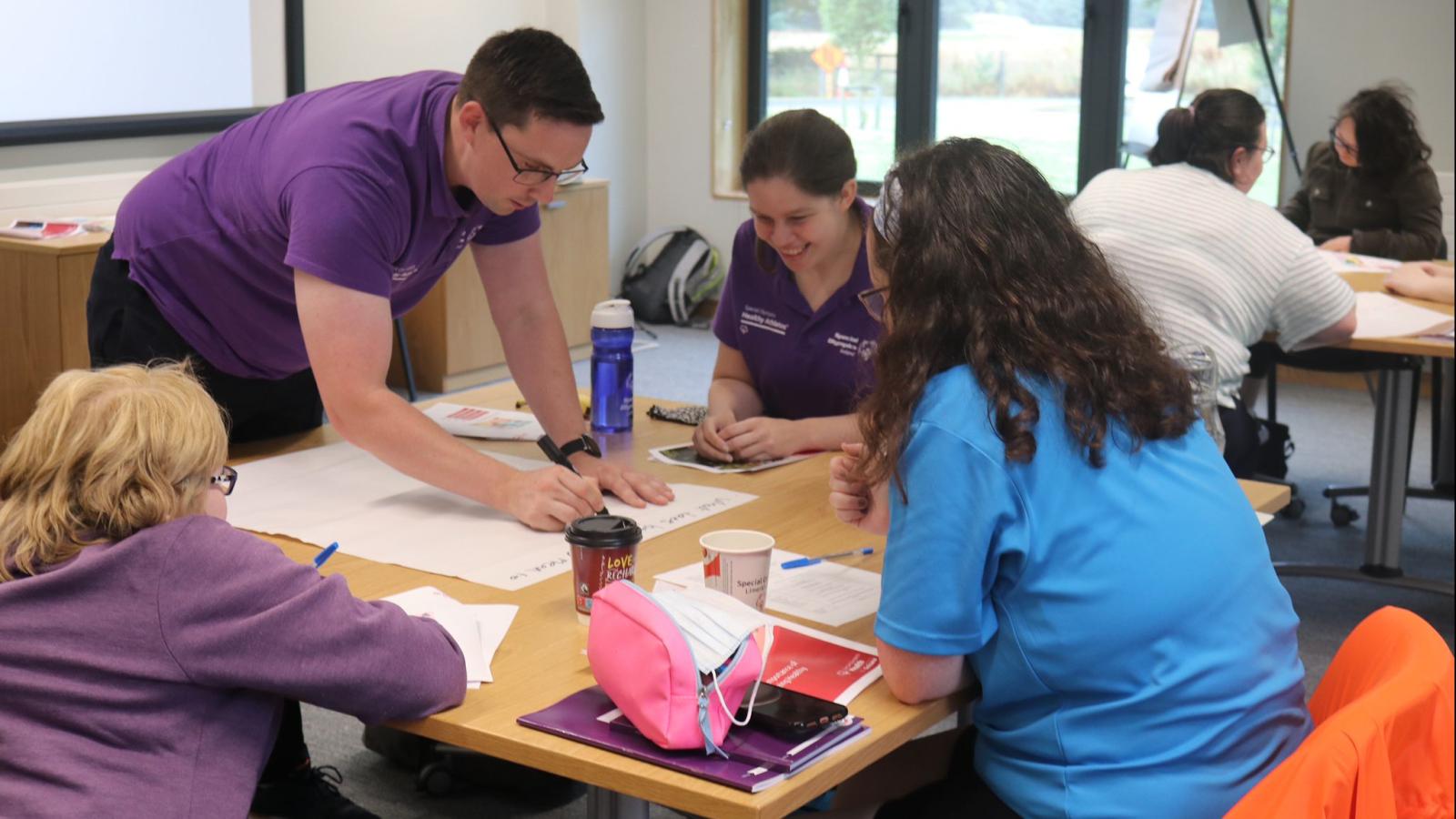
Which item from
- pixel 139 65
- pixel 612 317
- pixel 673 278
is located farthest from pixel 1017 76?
pixel 612 317

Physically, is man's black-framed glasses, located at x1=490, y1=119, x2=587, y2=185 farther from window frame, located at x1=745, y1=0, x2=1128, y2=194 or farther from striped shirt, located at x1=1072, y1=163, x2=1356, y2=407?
window frame, located at x1=745, y1=0, x2=1128, y2=194

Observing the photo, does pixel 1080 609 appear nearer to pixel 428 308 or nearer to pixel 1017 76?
pixel 428 308

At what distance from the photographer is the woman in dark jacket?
4.73 m

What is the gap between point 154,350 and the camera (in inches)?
85.6

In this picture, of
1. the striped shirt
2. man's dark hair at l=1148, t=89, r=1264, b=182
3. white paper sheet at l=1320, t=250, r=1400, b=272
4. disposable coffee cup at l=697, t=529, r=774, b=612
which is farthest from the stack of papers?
white paper sheet at l=1320, t=250, r=1400, b=272

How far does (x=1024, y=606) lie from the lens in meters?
1.39

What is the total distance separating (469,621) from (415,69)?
17.0 ft

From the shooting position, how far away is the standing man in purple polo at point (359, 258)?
6.35 feet

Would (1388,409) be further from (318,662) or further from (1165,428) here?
(318,662)

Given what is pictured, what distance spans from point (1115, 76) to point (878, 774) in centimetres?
539

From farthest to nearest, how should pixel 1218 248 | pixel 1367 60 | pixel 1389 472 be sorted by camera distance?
pixel 1367 60 < pixel 1389 472 < pixel 1218 248

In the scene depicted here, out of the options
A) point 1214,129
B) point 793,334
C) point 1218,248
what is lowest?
point 793,334

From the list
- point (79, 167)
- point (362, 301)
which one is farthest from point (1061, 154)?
point (362, 301)

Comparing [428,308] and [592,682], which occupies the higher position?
[592,682]
